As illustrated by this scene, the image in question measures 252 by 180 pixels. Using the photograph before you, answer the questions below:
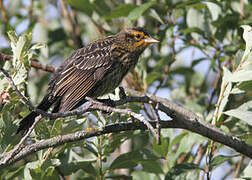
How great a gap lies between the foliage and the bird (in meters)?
0.17

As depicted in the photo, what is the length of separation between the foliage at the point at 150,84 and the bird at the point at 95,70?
0.17m

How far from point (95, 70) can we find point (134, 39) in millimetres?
671

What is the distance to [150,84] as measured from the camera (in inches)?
203

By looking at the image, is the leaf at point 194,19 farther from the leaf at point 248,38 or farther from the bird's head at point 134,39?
the leaf at point 248,38

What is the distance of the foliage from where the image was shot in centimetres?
325

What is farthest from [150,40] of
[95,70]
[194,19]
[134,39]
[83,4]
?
[83,4]

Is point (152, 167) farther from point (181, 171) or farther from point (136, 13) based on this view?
point (136, 13)

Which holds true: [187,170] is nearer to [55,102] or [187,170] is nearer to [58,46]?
[55,102]

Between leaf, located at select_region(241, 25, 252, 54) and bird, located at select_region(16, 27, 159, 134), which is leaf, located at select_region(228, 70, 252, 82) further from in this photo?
bird, located at select_region(16, 27, 159, 134)

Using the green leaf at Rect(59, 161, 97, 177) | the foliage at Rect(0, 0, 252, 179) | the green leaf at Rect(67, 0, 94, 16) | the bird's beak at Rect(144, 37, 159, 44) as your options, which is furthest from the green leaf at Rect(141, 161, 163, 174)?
the green leaf at Rect(67, 0, 94, 16)

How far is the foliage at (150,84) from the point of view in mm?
3252

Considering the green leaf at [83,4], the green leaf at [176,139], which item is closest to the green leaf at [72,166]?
the green leaf at [176,139]

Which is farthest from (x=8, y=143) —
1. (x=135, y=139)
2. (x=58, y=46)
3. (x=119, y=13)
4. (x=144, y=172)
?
(x=58, y=46)

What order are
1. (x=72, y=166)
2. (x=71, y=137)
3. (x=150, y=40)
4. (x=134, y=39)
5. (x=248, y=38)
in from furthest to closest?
(x=134, y=39) < (x=150, y=40) < (x=72, y=166) < (x=248, y=38) < (x=71, y=137)
